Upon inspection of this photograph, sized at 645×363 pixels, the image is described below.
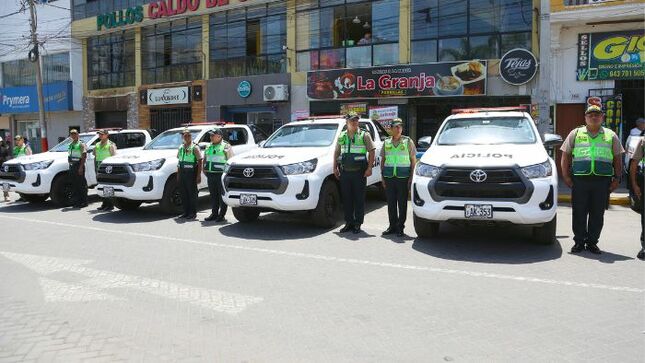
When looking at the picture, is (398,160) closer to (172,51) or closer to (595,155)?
(595,155)

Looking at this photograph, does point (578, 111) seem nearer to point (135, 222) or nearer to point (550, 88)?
point (550, 88)

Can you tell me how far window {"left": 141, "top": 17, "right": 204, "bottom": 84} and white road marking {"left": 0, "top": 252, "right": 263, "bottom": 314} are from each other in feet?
62.7

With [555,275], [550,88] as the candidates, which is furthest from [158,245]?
[550,88]

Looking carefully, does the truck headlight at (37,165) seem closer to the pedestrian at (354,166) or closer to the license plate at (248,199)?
the license plate at (248,199)

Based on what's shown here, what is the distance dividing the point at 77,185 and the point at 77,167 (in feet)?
1.38

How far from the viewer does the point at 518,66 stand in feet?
54.7

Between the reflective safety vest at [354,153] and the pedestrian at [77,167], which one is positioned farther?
the pedestrian at [77,167]

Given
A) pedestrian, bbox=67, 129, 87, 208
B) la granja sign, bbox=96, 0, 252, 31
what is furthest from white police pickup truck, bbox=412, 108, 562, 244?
la granja sign, bbox=96, 0, 252, 31

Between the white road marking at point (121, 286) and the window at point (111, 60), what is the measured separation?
2260 cm

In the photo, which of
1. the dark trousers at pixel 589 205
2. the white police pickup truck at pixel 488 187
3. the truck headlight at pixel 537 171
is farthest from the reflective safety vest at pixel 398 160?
the dark trousers at pixel 589 205

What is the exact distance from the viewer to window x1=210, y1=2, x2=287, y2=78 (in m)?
22.0

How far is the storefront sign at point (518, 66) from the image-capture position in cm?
1652

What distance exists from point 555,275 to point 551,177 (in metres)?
1.41

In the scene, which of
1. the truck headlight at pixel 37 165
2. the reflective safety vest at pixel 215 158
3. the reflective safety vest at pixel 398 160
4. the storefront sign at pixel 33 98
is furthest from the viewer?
the storefront sign at pixel 33 98
